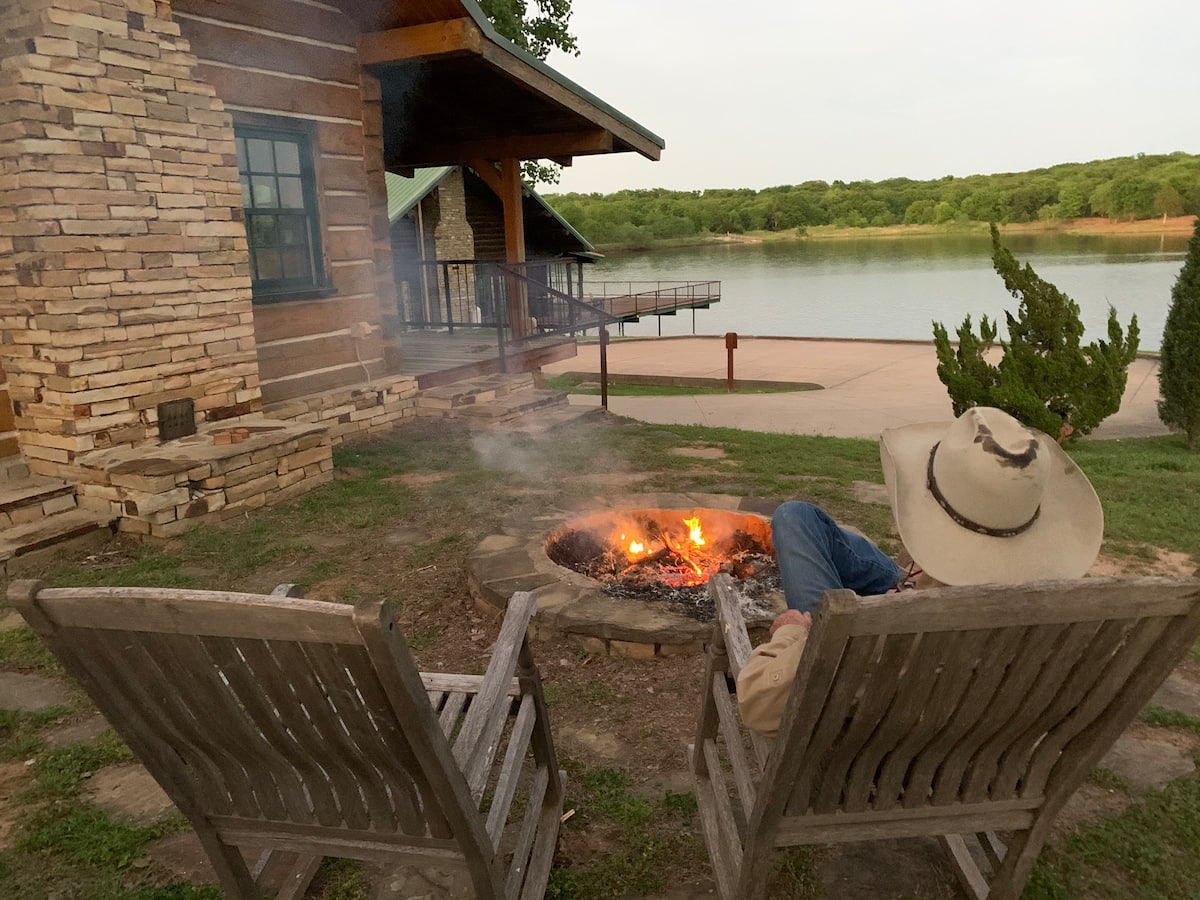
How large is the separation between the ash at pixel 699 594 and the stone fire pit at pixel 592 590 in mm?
25

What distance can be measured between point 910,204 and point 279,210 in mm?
104077

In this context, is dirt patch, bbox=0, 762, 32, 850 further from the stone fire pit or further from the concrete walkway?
the concrete walkway

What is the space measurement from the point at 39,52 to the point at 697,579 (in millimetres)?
5419

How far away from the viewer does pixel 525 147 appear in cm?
1052

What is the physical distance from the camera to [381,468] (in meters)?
7.45

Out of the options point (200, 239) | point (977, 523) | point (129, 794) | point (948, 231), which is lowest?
point (129, 794)

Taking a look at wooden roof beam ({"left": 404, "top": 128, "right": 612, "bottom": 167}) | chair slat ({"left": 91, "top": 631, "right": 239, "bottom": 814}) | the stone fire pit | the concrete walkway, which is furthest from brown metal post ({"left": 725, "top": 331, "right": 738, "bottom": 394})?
chair slat ({"left": 91, "top": 631, "right": 239, "bottom": 814})

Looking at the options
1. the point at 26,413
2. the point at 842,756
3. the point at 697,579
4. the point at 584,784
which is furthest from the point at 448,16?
the point at 842,756

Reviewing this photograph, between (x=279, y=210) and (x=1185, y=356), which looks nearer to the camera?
(x=279, y=210)

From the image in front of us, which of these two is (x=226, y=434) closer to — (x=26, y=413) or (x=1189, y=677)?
(x=26, y=413)

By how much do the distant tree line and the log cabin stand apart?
76494 mm

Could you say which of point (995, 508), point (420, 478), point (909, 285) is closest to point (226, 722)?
point (995, 508)

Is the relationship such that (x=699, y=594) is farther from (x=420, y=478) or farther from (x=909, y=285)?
(x=909, y=285)

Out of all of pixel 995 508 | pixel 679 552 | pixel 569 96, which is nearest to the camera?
pixel 995 508
